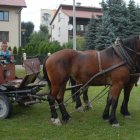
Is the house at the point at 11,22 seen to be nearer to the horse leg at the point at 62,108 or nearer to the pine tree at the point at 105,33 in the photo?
the pine tree at the point at 105,33

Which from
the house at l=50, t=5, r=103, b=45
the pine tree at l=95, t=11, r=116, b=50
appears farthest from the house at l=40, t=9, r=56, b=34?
the pine tree at l=95, t=11, r=116, b=50

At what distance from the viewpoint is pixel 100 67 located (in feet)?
24.9

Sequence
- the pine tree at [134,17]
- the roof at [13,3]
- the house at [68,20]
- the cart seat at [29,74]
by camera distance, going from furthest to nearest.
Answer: the house at [68,20]
the roof at [13,3]
the pine tree at [134,17]
the cart seat at [29,74]

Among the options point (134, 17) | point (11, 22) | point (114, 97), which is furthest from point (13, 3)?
point (114, 97)

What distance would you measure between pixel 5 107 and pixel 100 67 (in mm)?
2258

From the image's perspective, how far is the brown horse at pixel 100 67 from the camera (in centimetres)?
746

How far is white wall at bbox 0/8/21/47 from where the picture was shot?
4312 cm

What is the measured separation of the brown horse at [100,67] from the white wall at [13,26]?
3602 cm

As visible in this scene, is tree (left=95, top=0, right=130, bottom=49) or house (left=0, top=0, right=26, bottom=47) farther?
house (left=0, top=0, right=26, bottom=47)

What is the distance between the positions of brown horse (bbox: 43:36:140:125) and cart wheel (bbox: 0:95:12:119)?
0.95 meters

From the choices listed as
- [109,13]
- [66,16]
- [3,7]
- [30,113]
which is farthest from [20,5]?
[30,113]

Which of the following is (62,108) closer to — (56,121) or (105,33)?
(56,121)

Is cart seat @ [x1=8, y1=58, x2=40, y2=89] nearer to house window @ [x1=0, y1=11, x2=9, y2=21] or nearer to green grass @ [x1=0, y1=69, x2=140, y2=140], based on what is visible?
green grass @ [x1=0, y1=69, x2=140, y2=140]

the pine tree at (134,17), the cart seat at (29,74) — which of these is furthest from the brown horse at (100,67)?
the pine tree at (134,17)
